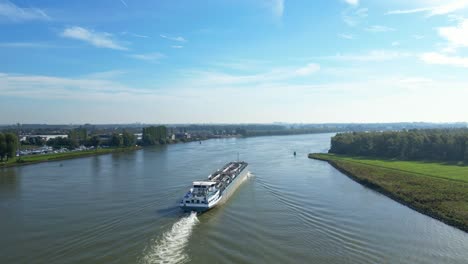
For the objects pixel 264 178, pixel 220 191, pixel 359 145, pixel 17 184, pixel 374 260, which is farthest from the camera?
pixel 359 145

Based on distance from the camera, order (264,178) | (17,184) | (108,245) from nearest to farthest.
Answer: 1. (108,245)
2. (17,184)
3. (264,178)

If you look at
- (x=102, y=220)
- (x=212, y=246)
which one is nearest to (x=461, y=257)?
(x=212, y=246)

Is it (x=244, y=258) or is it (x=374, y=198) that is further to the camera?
(x=374, y=198)

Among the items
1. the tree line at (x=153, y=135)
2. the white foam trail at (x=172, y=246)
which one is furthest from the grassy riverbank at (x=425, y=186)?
the tree line at (x=153, y=135)

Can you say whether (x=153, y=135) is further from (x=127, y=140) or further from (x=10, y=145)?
(x=10, y=145)

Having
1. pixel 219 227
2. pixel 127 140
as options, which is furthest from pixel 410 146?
pixel 127 140

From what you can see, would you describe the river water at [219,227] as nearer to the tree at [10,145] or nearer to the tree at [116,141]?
the tree at [10,145]

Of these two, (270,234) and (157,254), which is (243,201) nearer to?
(270,234)
